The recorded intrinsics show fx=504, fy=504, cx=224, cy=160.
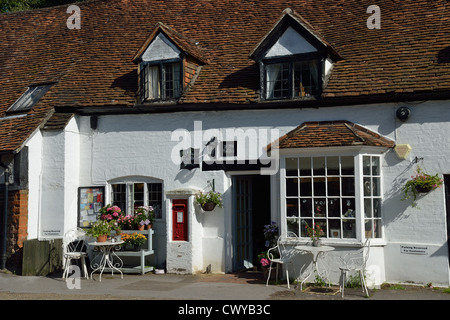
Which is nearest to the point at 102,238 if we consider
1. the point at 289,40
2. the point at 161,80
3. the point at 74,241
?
the point at 74,241

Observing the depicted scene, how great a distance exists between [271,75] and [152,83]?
3.35 metres

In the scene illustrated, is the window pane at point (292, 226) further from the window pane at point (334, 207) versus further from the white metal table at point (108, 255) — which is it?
the white metal table at point (108, 255)

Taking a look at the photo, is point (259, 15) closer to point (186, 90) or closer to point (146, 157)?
point (186, 90)

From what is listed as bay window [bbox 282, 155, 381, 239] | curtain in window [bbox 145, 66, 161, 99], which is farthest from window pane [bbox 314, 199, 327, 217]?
curtain in window [bbox 145, 66, 161, 99]

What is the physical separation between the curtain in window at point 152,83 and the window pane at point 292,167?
14.2 ft

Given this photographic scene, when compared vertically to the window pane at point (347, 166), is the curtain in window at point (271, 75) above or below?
above

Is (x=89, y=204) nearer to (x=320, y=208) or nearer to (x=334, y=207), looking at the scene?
(x=320, y=208)

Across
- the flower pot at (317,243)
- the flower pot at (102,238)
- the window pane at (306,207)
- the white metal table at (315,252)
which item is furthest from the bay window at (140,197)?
the flower pot at (317,243)

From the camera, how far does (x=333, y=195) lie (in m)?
11.3

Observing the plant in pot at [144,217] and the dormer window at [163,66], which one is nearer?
the plant in pot at [144,217]

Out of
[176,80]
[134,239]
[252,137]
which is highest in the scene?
[176,80]

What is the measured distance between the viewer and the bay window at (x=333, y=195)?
36.6 feet

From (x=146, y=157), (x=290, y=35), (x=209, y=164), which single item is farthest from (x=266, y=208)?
(x=290, y=35)

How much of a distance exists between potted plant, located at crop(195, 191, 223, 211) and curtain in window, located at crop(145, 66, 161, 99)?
124 inches
